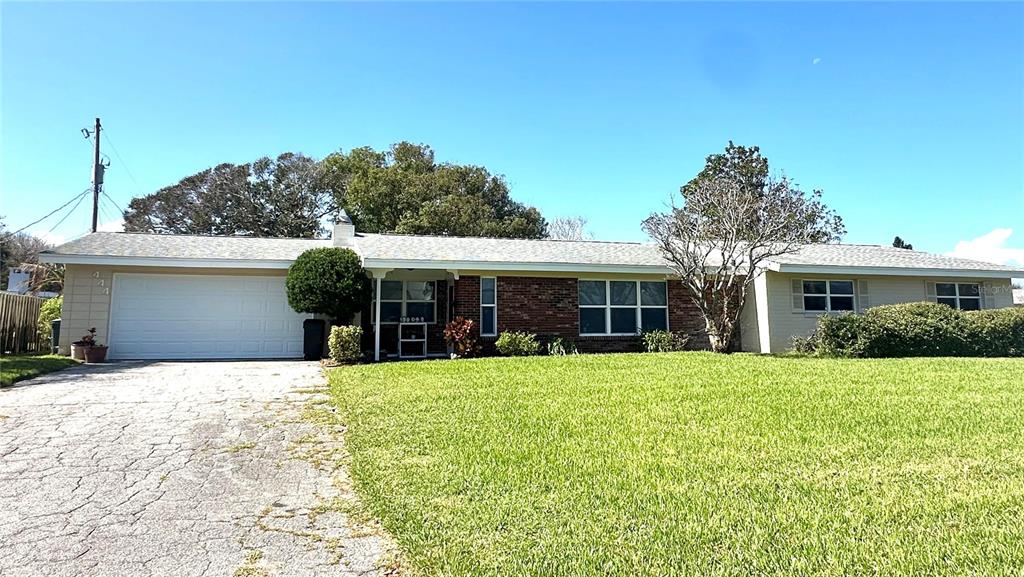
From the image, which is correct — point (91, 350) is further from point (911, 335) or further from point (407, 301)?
point (911, 335)

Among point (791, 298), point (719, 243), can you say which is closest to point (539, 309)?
point (719, 243)

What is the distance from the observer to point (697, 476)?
13.4ft

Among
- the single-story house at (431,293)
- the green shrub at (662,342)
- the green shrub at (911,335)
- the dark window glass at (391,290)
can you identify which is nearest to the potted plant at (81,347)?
the single-story house at (431,293)

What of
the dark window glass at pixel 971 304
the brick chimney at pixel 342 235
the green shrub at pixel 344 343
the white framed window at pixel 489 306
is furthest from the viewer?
the dark window glass at pixel 971 304

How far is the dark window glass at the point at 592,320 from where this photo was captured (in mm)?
14023

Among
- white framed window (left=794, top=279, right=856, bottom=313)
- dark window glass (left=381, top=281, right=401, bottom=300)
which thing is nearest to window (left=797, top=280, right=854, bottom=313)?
white framed window (left=794, top=279, right=856, bottom=313)

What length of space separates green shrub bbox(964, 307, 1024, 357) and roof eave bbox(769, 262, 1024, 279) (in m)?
2.58

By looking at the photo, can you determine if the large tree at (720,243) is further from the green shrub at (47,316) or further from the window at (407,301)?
the green shrub at (47,316)

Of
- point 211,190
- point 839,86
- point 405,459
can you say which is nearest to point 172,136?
point 405,459

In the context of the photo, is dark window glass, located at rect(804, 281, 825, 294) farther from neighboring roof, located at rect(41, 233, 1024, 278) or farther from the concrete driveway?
the concrete driveway

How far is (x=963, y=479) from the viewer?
13.0ft

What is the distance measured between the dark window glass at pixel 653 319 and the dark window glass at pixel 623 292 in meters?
0.44

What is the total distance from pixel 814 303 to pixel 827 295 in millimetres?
481

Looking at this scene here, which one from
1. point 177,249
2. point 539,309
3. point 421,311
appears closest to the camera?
point 539,309
